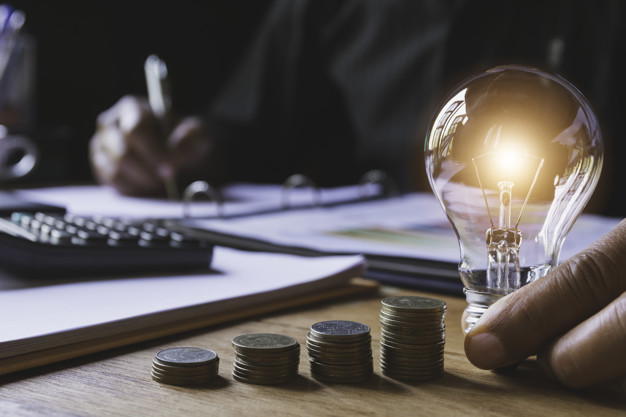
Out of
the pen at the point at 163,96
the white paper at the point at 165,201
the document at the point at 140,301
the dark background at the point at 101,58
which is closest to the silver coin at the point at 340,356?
the document at the point at 140,301

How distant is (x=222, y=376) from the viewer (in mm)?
335

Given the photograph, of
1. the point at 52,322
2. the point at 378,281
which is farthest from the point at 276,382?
the point at 378,281

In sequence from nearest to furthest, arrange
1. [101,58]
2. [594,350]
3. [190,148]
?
[594,350], [190,148], [101,58]

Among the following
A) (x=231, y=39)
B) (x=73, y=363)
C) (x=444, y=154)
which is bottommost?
(x=73, y=363)

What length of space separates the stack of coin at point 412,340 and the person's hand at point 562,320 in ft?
0.06

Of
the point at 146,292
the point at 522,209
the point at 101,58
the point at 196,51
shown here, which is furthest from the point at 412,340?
the point at 196,51

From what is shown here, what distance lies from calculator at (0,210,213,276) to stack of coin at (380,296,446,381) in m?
0.26

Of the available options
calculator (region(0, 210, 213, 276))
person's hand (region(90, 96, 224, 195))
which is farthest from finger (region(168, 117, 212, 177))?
calculator (region(0, 210, 213, 276))

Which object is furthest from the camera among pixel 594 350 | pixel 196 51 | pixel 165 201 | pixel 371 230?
pixel 196 51

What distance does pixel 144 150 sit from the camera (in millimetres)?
1190

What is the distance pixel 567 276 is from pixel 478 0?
1.34 meters

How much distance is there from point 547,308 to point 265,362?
5.3 inches

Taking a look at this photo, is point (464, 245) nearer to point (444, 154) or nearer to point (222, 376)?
point (444, 154)

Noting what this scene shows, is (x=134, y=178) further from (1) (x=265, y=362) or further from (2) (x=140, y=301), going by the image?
(1) (x=265, y=362)
